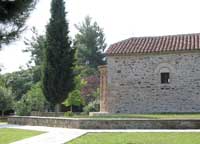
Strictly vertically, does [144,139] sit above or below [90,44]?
below

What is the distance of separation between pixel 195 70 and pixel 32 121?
11408 millimetres

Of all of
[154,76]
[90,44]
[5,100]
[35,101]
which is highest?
[90,44]

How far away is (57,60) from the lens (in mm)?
29484

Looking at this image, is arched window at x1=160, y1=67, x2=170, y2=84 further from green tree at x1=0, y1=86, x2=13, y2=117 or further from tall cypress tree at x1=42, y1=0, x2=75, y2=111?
green tree at x1=0, y1=86, x2=13, y2=117

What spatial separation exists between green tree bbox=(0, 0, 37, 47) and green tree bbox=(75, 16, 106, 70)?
46.8m

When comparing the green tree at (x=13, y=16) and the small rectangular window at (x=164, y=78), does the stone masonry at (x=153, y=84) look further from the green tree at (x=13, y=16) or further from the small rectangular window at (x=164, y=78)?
the green tree at (x=13, y=16)

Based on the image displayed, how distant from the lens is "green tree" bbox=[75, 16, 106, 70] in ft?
193

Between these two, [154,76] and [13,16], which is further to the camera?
[154,76]

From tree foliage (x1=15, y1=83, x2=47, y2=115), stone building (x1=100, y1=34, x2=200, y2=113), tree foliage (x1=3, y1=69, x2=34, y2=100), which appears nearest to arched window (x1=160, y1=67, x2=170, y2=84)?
stone building (x1=100, y1=34, x2=200, y2=113)

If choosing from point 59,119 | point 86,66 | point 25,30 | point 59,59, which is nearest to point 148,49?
point 59,59

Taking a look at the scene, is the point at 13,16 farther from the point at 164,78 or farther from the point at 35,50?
the point at 35,50

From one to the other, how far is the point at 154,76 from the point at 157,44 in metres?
2.43

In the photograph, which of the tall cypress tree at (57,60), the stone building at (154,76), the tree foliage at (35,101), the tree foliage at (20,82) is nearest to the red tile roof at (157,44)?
the stone building at (154,76)

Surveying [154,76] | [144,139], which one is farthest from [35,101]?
[144,139]
